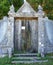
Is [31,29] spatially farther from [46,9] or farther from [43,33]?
[46,9]

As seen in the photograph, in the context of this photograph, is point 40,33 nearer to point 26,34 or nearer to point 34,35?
point 34,35

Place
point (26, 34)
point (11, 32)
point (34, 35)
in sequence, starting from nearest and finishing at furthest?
point (11, 32) < point (34, 35) < point (26, 34)

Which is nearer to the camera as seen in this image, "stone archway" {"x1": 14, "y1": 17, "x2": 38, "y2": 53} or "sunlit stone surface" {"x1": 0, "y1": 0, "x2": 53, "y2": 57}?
"sunlit stone surface" {"x1": 0, "y1": 0, "x2": 53, "y2": 57}

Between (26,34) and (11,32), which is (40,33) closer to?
(26,34)

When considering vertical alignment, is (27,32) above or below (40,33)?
above

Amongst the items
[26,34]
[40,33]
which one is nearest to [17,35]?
[26,34]

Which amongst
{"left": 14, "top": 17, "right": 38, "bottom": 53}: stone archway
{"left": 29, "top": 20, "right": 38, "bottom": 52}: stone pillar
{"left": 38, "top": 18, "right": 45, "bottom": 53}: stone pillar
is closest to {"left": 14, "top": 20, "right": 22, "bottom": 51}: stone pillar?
{"left": 14, "top": 17, "right": 38, "bottom": 53}: stone archway


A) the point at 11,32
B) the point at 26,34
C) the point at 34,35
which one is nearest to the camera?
the point at 11,32

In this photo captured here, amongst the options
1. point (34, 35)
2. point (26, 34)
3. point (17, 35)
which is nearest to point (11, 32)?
point (17, 35)

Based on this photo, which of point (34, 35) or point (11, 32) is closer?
point (11, 32)

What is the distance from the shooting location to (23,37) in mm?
12211

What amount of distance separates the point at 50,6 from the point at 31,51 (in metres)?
6.13

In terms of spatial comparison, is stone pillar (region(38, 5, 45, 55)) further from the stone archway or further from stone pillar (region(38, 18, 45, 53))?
the stone archway

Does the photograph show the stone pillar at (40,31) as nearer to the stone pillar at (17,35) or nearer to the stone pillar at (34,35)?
the stone pillar at (34,35)
